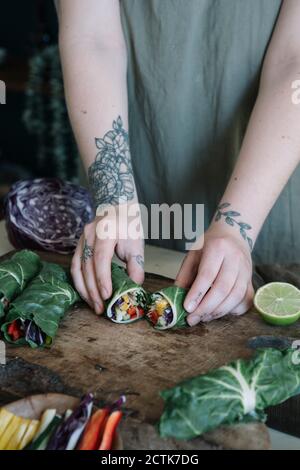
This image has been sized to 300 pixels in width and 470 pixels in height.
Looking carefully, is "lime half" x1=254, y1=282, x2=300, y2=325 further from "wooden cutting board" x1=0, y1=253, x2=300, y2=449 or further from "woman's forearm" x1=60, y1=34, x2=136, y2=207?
"woman's forearm" x1=60, y1=34, x2=136, y2=207

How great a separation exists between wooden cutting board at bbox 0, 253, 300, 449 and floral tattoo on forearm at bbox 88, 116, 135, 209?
18.5 inches

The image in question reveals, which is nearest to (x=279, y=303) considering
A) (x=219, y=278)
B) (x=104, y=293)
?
(x=219, y=278)

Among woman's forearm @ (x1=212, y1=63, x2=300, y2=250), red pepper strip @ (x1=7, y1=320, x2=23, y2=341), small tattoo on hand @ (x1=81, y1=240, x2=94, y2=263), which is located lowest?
red pepper strip @ (x1=7, y1=320, x2=23, y2=341)

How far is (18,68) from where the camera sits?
Answer: 708 centimetres

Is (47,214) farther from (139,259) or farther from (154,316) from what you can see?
(154,316)

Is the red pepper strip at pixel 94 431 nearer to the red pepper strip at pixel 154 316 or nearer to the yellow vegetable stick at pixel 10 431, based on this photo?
the yellow vegetable stick at pixel 10 431

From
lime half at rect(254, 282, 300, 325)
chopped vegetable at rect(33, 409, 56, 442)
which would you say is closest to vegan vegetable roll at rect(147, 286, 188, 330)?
lime half at rect(254, 282, 300, 325)

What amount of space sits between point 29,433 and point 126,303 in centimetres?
69

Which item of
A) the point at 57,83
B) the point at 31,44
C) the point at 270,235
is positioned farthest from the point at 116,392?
the point at 31,44

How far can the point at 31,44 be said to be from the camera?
7.29m

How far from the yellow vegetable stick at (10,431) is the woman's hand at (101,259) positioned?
Answer: 0.68 metres

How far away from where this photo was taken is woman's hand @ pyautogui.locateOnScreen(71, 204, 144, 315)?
7.34 ft

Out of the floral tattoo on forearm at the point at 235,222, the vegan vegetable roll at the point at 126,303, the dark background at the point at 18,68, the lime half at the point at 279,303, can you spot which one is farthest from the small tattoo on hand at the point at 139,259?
the dark background at the point at 18,68
